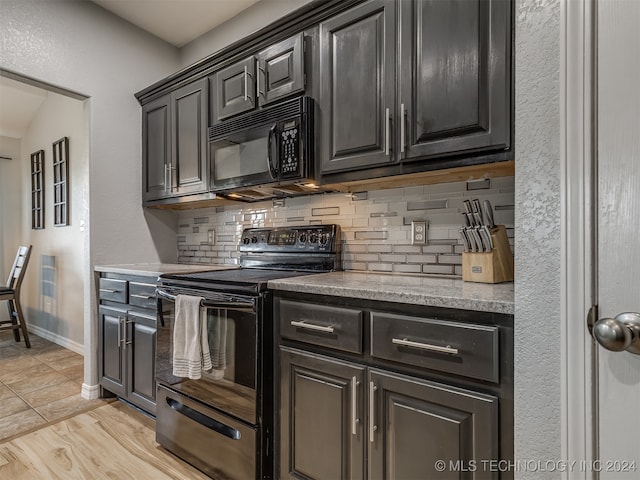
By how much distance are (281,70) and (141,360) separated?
1859 millimetres

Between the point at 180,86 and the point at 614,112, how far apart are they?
2447 millimetres

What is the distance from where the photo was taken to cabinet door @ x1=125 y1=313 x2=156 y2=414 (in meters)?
2.09

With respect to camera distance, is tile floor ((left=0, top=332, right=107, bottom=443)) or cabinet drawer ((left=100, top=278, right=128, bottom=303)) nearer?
tile floor ((left=0, top=332, right=107, bottom=443))

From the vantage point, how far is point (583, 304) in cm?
80

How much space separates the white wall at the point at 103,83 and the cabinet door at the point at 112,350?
12 centimetres

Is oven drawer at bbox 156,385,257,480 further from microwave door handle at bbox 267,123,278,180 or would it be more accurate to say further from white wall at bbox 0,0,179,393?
microwave door handle at bbox 267,123,278,180

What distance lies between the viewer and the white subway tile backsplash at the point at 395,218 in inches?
66.4

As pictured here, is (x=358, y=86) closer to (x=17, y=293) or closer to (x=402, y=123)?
(x=402, y=123)

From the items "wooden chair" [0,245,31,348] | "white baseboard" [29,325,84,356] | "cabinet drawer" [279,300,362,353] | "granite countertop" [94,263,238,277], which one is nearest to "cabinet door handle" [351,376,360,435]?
"cabinet drawer" [279,300,362,353]

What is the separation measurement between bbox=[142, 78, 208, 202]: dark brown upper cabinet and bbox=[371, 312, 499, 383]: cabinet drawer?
161cm

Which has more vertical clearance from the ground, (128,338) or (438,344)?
(438,344)

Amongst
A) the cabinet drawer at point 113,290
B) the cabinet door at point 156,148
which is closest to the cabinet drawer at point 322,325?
the cabinet drawer at point 113,290

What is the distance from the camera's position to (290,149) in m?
1.82

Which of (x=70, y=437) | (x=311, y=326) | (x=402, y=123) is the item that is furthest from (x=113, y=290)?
(x=402, y=123)
